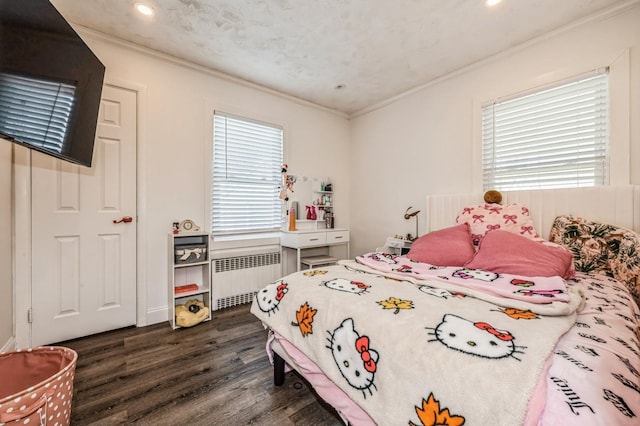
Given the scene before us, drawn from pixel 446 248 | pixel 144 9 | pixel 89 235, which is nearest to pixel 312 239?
pixel 446 248

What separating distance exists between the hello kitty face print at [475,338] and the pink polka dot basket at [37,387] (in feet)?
4.64

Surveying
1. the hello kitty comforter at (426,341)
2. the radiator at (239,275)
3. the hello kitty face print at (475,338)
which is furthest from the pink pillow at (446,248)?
the radiator at (239,275)

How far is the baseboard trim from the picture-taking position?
1809 millimetres

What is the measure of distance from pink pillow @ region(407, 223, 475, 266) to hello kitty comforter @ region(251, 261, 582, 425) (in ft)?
1.35

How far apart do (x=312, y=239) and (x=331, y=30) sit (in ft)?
7.00

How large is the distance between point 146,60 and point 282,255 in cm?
244

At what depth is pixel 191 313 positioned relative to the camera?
248 cm

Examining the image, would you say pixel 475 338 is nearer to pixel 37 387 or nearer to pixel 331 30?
pixel 37 387

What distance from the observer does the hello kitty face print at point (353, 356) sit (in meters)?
0.94

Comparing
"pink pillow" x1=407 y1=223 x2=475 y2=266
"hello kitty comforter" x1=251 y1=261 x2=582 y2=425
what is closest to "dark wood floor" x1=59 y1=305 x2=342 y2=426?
"hello kitty comforter" x1=251 y1=261 x2=582 y2=425

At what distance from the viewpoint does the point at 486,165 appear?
2662 mm

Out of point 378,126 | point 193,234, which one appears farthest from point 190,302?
point 378,126

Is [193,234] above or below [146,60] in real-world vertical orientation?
below

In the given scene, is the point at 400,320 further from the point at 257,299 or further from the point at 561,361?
the point at 257,299
